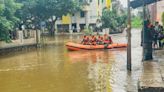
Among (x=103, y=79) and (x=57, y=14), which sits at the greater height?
(x=57, y=14)

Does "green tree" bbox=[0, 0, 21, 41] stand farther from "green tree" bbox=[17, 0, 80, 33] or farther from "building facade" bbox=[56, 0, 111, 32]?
"building facade" bbox=[56, 0, 111, 32]

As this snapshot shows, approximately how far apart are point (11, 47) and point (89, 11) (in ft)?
130

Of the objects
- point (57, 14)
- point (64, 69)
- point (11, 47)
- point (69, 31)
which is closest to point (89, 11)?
point (69, 31)

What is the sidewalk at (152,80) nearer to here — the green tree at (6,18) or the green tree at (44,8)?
the green tree at (6,18)

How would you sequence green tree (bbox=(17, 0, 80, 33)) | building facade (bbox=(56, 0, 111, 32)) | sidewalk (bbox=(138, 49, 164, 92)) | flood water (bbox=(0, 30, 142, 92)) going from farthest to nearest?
building facade (bbox=(56, 0, 111, 32)) < green tree (bbox=(17, 0, 80, 33)) < flood water (bbox=(0, 30, 142, 92)) < sidewalk (bbox=(138, 49, 164, 92))

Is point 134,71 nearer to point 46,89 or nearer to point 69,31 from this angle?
point 46,89

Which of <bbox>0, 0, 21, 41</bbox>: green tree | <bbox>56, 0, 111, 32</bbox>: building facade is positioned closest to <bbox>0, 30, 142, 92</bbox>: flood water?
<bbox>0, 0, 21, 41</bbox>: green tree

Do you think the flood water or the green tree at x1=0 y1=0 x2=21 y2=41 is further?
the green tree at x1=0 y1=0 x2=21 y2=41

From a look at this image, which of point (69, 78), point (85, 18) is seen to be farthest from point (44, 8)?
point (69, 78)

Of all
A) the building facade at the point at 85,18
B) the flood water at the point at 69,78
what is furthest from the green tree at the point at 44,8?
the flood water at the point at 69,78

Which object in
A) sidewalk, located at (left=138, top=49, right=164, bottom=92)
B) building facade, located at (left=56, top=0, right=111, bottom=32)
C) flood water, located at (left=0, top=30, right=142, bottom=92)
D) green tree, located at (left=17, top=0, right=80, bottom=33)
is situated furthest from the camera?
building facade, located at (left=56, top=0, right=111, bottom=32)

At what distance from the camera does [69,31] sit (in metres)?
70.1

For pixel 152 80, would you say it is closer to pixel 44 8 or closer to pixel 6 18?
pixel 6 18

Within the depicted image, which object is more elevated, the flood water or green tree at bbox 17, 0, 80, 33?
green tree at bbox 17, 0, 80, 33
